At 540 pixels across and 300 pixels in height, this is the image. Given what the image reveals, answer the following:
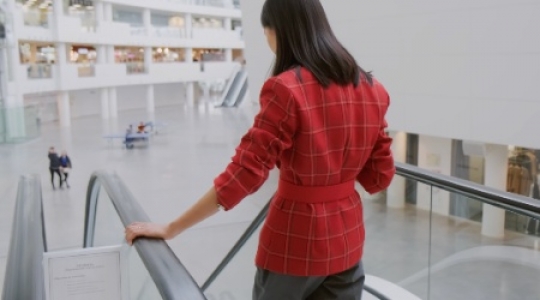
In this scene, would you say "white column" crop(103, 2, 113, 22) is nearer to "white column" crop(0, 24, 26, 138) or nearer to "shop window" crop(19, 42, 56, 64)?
"shop window" crop(19, 42, 56, 64)

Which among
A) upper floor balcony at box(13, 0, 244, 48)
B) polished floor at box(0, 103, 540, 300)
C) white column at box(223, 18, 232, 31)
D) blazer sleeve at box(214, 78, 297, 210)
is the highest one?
white column at box(223, 18, 232, 31)

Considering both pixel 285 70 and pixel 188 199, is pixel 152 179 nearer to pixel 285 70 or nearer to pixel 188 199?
pixel 188 199

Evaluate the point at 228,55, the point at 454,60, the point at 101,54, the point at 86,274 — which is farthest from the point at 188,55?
the point at 86,274

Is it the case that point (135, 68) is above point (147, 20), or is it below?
below

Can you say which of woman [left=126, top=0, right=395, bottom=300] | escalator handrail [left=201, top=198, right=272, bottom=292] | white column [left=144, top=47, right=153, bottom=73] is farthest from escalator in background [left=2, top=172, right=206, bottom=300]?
white column [left=144, top=47, right=153, bottom=73]

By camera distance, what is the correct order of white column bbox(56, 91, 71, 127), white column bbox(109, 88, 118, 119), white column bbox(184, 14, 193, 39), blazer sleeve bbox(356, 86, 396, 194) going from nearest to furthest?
blazer sleeve bbox(356, 86, 396, 194) < white column bbox(56, 91, 71, 127) < white column bbox(109, 88, 118, 119) < white column bbox(184, 14, 193, 39)

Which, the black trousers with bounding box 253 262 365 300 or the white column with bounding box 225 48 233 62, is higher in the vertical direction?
the white column with bounding box 225 48 233 62

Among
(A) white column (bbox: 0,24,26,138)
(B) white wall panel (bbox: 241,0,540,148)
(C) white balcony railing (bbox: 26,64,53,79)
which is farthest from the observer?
(C) white balcony railing (bbox: 26,64,53,79)

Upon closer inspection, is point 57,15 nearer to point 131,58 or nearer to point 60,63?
point 60,63

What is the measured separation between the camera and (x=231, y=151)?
2231cm

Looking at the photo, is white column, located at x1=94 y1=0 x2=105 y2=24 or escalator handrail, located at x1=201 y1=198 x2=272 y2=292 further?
white column, located at x1=94 y1=0 x2=105 y2=24

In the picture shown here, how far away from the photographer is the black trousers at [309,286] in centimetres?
166

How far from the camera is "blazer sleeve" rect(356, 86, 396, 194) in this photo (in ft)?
5.79

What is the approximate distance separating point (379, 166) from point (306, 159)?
360 mm
